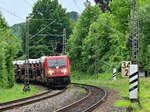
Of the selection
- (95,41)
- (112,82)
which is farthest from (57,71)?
(95,41)

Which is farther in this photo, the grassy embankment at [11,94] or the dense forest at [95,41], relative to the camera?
the dense forest at [95,41]

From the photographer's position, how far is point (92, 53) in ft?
179

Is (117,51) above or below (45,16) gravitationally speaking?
below

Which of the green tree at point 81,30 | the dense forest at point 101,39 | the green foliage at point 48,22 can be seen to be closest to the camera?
the dense forest at point 101,39

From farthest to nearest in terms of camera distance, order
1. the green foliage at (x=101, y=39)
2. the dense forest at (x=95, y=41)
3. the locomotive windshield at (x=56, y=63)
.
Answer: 1. the green foliage at (x=101, y=39)
2. the dense forest at (x=95, y=41)
3. the locomotive windshield at (x=56, y=63)

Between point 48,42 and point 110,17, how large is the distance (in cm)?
1926

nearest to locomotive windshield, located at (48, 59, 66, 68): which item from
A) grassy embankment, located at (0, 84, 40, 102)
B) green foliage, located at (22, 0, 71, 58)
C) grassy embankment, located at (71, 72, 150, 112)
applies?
grassy embankment, located at (0, 84, 40, 102)

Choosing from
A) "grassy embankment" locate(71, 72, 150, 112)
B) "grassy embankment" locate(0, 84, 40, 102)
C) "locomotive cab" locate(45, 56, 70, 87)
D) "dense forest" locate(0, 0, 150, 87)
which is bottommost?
"grassy embankment" locate(0, 84, 40, 102)

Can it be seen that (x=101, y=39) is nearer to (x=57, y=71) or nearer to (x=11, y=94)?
(x=57, y=71)

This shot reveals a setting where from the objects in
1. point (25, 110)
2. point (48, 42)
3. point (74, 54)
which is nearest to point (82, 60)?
point (74, 54)

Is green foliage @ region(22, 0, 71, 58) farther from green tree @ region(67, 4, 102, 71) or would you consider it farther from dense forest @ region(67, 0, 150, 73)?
green tree @ region(67, 4, 102, 71)

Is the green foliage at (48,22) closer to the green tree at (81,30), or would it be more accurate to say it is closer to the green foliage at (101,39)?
the green foliage at (101,39)

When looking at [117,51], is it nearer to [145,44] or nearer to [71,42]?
[71,42]

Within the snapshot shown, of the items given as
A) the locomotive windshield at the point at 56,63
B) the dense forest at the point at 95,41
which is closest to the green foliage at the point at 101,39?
the dense forest at the point at 95,41
